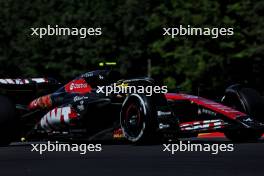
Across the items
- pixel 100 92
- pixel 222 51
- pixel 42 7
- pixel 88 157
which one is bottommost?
pixel 88 157

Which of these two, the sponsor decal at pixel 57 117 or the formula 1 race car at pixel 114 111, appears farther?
the sponsor decal at pixel 57 117

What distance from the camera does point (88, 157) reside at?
33.5 ft

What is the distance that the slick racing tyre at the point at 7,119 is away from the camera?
12328 mm

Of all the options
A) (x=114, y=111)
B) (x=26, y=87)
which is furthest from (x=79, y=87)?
(x=26, y=87)

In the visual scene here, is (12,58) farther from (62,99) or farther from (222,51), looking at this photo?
(62,99)

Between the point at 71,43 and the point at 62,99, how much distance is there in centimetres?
1972

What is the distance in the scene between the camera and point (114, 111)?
12.7m

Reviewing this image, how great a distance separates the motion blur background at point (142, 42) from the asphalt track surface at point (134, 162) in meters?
18.1

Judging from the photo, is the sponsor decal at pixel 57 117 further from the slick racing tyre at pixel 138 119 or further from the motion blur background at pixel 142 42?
the motion blur background at pixel 142 42

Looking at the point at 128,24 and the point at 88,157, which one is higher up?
the point at 128,24

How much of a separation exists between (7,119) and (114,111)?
1.49 m

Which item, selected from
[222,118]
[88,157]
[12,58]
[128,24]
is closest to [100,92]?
[222,118]

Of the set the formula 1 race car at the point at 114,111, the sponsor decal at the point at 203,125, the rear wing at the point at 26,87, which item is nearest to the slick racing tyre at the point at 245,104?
the formula 1 race car at the point at 114,111

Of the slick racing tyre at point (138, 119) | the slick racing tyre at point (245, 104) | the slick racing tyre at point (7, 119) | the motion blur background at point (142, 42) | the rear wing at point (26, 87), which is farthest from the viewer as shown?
the motion blur background at point (142, 42)
